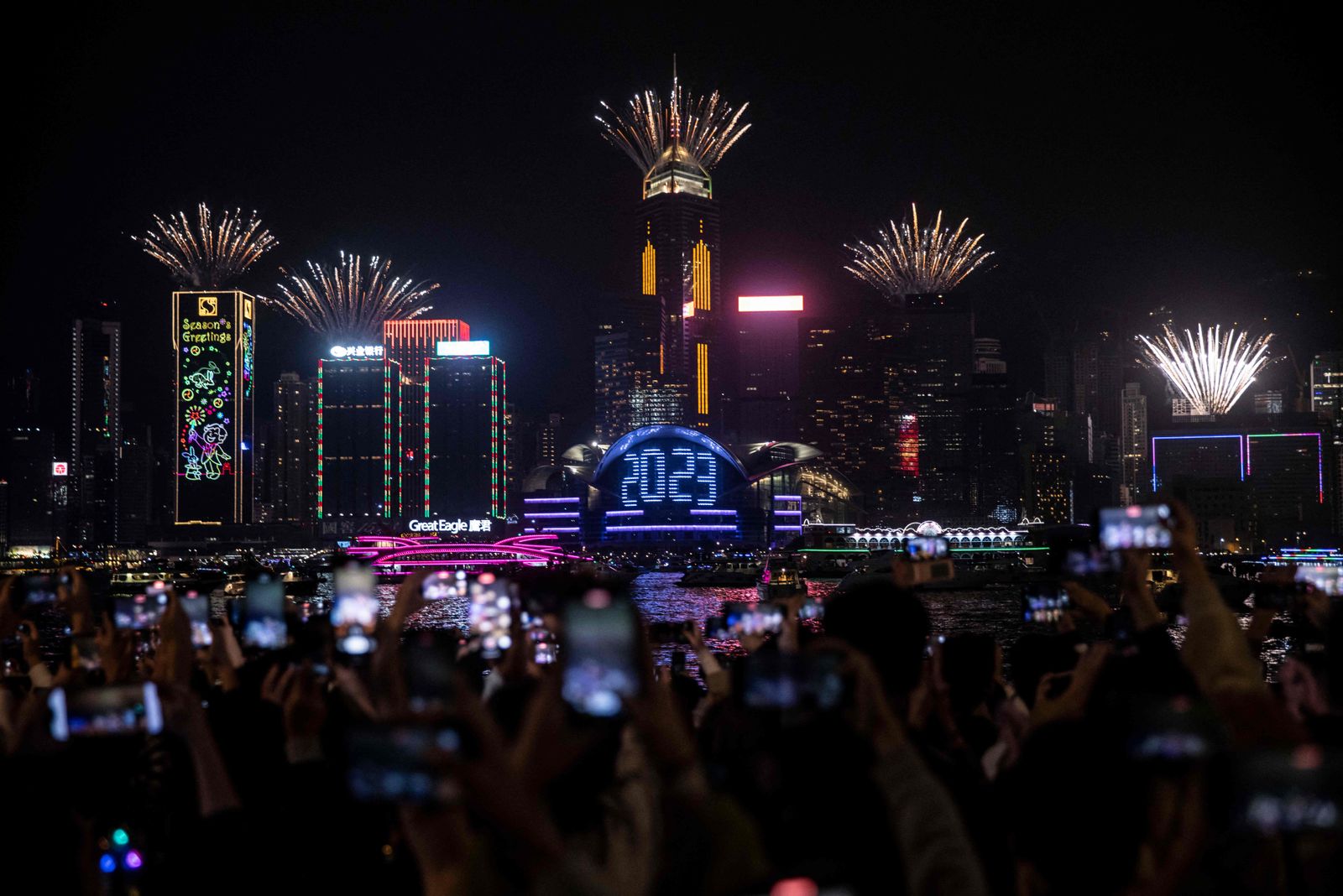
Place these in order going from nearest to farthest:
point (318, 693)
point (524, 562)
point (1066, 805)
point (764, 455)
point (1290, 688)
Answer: point (1066, 805) < point (1290, 688) < point (318, 693) < point (524, 562) < point (764, 455)

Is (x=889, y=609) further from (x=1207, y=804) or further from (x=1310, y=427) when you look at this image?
(x=1310, y=427)

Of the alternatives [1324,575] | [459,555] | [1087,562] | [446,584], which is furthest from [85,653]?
[459,555]

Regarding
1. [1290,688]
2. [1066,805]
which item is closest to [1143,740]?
[1066,805]

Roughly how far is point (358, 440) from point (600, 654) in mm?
177721

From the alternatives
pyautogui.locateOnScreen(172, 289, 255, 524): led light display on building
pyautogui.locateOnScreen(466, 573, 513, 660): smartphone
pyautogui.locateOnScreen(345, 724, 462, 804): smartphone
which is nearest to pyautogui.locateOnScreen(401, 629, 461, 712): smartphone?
pyautogui.locateOnScreen(345, 724, 462, 804): smartphone

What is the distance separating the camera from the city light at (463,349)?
18175cm

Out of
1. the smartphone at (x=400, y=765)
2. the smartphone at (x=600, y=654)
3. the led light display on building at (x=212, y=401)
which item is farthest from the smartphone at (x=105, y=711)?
the led light display on building at (x=212, y=401)

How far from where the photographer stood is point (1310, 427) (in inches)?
6747

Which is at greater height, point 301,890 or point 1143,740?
point 1143,740

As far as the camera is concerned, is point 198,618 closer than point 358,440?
Yes

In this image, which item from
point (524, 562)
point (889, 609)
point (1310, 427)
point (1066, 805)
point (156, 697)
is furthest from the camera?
point (1310, 427)

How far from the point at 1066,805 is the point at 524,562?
345 feet

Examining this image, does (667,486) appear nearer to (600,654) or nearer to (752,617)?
(752,617)

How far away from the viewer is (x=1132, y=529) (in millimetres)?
6035
